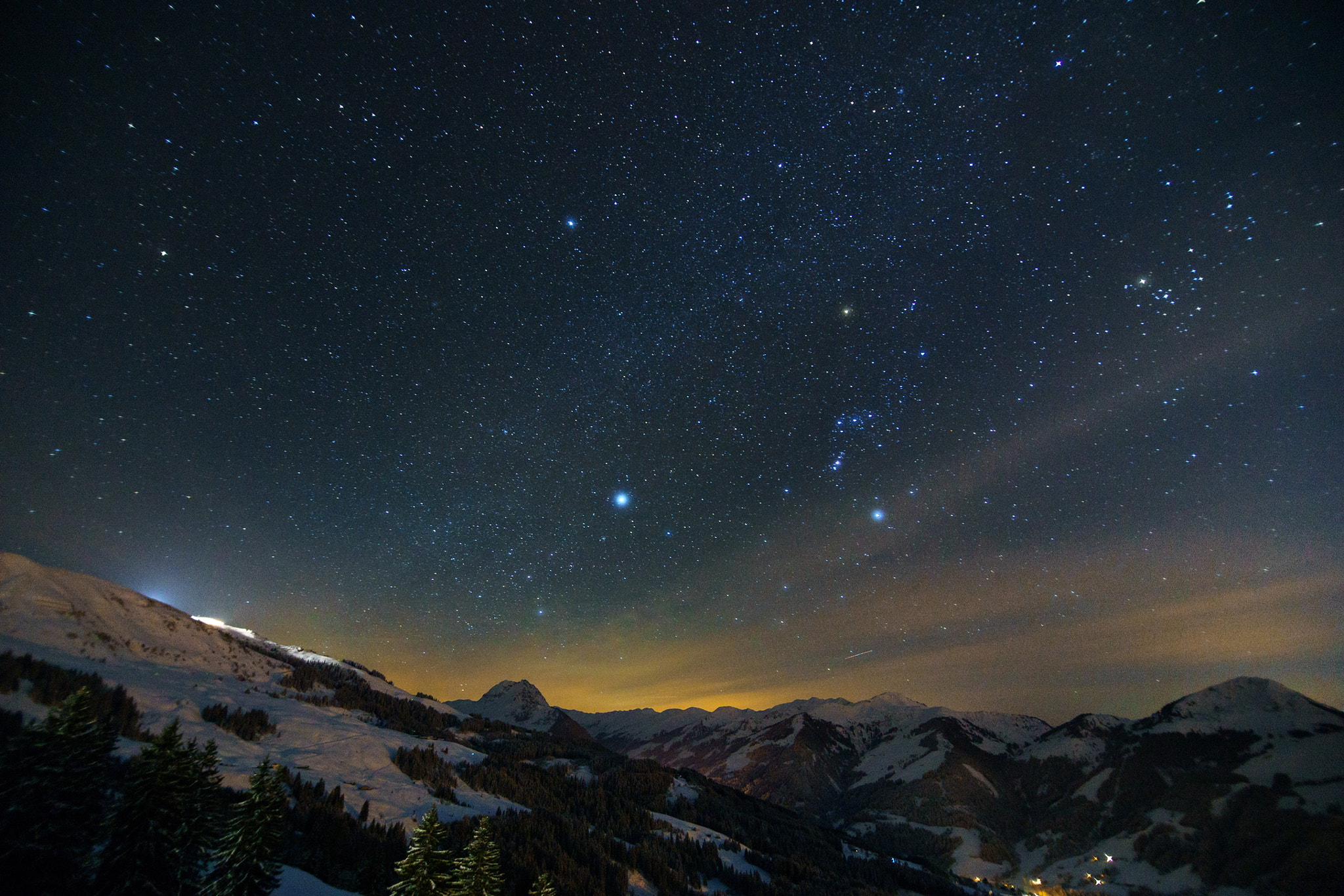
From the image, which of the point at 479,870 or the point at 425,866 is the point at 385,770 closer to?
the point at 479,870

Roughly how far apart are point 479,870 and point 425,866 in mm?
2547

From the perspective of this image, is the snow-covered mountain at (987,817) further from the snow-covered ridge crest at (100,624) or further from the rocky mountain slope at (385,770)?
the rocky mountain slope at (385,770)

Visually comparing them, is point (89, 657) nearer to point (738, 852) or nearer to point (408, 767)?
point (408, 767)

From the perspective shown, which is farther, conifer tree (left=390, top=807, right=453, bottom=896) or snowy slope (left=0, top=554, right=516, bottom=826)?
snowy slope (left=0, top=554, right=516, bottom=826)

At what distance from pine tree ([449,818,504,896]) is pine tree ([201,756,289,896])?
280 inches

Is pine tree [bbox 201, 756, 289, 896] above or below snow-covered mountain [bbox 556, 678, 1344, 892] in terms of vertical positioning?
above

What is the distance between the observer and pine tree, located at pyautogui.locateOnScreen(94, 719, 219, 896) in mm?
15898

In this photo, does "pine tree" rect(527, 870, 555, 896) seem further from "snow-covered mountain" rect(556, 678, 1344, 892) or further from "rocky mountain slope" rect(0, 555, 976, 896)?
"snow-covered mountain" rect(556, 678, 1344, 892)

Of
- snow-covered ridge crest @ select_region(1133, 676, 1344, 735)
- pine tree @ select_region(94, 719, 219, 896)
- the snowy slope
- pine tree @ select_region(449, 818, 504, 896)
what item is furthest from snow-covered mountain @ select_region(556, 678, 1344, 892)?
pine tree @ select_region(94, 719, 219, 896)

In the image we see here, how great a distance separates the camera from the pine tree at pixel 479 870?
22.3m

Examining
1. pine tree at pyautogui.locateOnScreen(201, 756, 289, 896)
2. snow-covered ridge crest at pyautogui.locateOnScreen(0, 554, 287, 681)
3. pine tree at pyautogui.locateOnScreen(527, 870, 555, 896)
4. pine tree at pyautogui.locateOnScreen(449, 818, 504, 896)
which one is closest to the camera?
pine tree at pyautogui.locateOnScreen(201, 756, 289, 896)

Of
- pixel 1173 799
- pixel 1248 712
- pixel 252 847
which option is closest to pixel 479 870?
pixel 252 847

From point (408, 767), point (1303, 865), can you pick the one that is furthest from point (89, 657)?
point (1303, 865)

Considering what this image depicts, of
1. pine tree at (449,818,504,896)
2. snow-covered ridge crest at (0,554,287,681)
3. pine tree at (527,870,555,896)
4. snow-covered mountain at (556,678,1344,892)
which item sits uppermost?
snow-covered ridge crest at (0,554,287,681)
